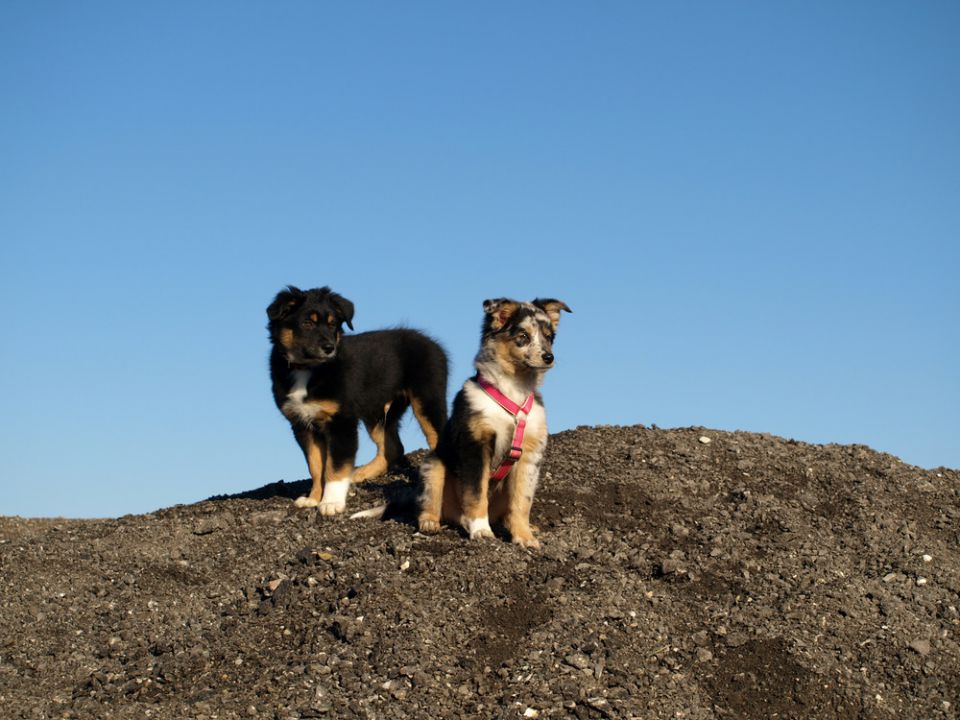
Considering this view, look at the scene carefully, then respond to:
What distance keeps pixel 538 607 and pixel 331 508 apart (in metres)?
2.75

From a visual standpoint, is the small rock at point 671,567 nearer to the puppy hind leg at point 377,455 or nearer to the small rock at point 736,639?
the small rock at point 736,639

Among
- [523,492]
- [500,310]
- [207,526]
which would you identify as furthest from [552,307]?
[207,526]

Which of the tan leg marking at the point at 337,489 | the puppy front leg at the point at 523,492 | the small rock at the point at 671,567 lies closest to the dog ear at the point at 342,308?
the tan leg marking at the point at 337,489

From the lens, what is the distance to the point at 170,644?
8.87 m

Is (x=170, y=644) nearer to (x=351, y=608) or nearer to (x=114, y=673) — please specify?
(x=114, y=673)

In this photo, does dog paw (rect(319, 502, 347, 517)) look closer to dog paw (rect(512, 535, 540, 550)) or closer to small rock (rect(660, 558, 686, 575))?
Answer: dog paw (rect(512, 535, 540, 550))

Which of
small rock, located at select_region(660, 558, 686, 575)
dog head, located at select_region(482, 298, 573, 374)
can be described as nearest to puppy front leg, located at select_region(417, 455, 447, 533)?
dog head, located at select_region(482, 298, 573, 374)

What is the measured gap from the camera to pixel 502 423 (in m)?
9.10

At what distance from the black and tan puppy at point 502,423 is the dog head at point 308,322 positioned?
1.90 meters

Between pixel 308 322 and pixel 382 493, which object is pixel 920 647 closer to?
pixel 382 493

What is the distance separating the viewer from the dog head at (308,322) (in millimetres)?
10836

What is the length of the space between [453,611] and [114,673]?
2636mm

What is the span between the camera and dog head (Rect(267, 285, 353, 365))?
1084 centimetres

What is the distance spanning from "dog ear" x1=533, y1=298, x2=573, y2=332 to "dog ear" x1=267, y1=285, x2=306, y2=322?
2.70m
